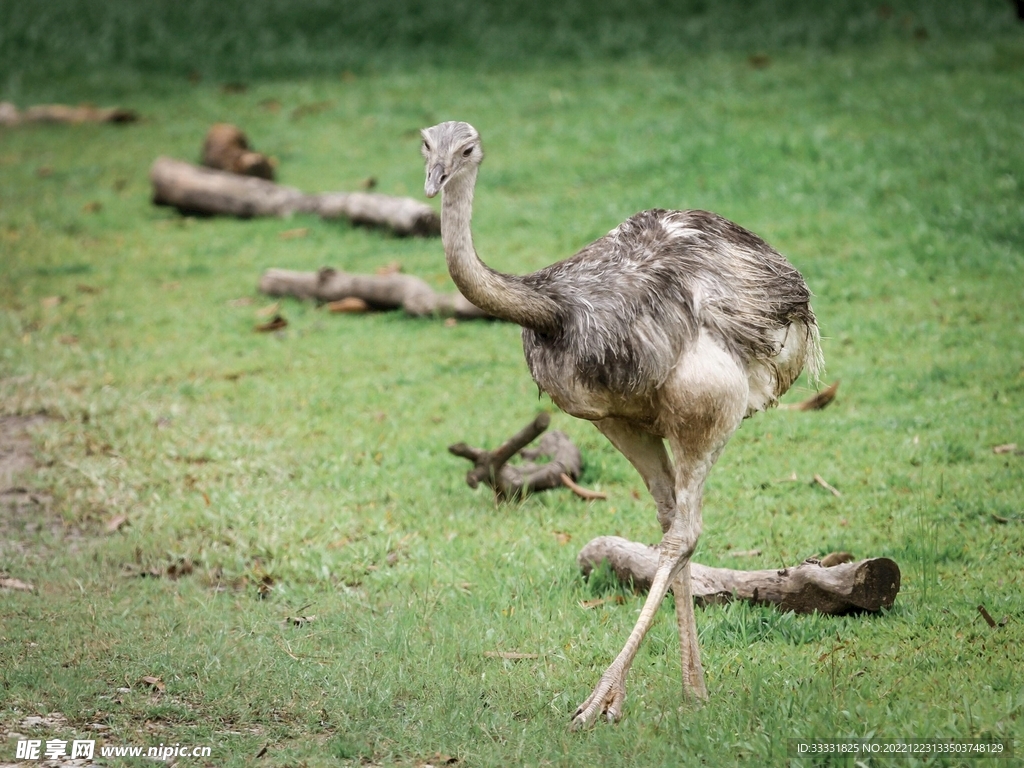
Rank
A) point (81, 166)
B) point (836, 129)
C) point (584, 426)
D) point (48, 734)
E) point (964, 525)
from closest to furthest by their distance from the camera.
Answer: point (48, 734)
point (964, 525)
point (584, 426)
point (836, 129)
point (81, 166)

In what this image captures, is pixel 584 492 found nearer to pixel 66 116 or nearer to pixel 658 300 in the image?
pixel 658 300

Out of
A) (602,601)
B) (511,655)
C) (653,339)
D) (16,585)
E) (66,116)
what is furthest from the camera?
(66,116)

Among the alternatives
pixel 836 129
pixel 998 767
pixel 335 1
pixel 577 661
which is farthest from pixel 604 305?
pixel 335 1

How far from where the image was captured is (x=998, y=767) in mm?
4047

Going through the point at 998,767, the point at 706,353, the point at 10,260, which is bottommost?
the point at 10,260

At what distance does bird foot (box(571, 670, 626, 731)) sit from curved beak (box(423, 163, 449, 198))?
1.91 meters

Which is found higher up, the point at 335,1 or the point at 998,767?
the point at 335,1

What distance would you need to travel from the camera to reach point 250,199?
12805mm

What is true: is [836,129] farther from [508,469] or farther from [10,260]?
[10,260]

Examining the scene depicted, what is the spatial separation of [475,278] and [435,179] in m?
0.41

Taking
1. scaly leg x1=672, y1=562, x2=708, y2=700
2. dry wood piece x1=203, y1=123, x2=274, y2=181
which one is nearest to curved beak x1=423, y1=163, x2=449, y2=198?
scaly leg x1=672, y1=562, x2=708, y2=700

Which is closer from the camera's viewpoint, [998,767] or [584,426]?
[998,767]

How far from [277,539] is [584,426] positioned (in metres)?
2.38

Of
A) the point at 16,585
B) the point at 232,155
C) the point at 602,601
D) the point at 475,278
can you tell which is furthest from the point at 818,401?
the point at 232,155
